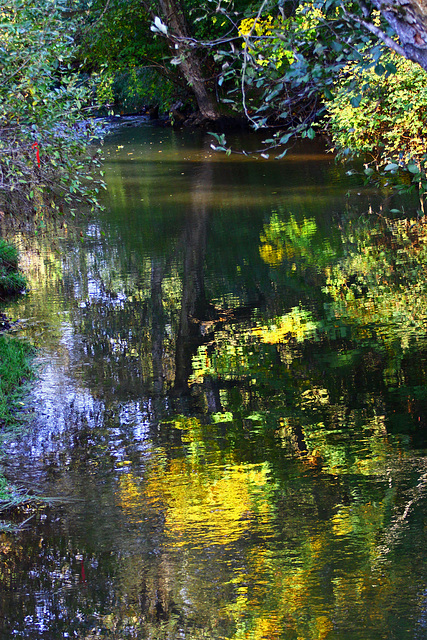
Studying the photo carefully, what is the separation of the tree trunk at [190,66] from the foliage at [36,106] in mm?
18186

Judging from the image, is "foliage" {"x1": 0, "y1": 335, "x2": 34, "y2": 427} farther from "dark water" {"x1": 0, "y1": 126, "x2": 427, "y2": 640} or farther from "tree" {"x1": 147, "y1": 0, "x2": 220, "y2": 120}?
"tree" {"x1": 147, "y1": 0, "x2": 220, "y2": 120}

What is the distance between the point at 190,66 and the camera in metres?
32.0

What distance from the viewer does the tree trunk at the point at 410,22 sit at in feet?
11.8

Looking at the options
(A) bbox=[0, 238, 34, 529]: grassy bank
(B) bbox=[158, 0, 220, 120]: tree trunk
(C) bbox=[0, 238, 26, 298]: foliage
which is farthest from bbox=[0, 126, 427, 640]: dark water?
(B) bbox=[158, 0, 220, 120]: tree trunk

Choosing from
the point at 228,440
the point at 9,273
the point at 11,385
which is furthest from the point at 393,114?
the point at 228,440

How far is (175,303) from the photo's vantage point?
36.3 ft

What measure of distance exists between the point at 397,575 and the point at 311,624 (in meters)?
0.67

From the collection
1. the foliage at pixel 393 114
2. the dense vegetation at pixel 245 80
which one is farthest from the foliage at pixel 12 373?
the foliage at pixel 393 114

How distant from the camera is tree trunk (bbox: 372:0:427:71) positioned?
358 cm

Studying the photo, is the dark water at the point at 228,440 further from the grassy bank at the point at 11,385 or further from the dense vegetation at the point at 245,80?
the dense vegetation at the point at 245,80

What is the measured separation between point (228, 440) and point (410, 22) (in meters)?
4.14

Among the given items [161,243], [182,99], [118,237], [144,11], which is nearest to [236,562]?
[161,243]

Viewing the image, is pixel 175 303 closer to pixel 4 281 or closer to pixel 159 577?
pixel 4 281

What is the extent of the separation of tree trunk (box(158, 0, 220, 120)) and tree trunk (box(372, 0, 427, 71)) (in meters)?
23.3
